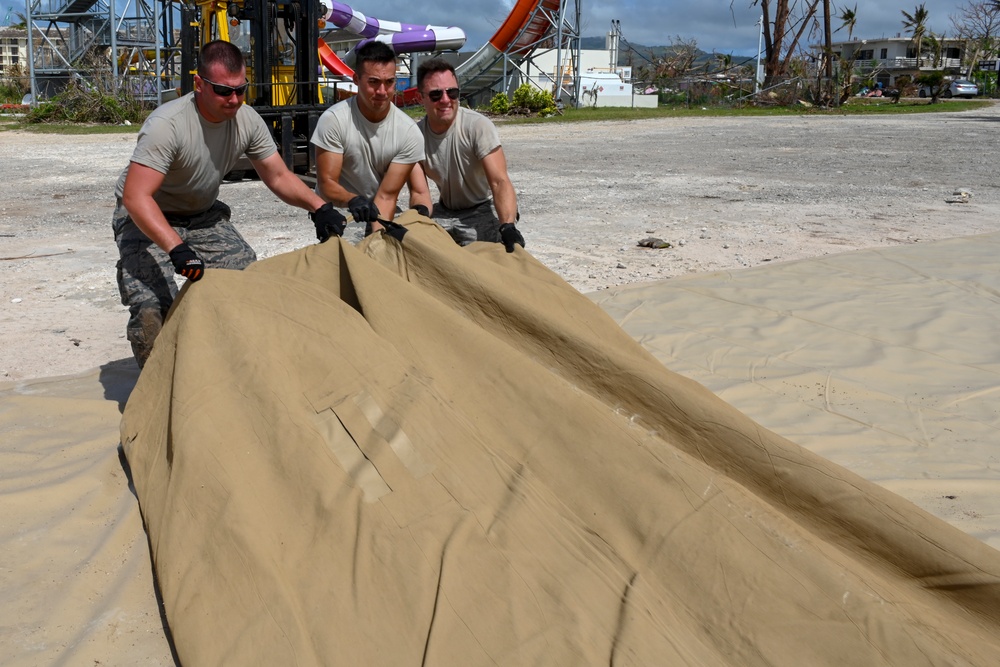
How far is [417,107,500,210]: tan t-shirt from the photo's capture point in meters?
4.52

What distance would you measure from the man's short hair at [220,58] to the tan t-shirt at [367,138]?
2.51 ft

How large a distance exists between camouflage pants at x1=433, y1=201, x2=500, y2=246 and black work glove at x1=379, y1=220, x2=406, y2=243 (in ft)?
4.44

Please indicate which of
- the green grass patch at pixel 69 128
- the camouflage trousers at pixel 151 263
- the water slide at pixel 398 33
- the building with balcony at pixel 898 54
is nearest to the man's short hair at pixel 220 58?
the camouflage trousers at pixel 151 263

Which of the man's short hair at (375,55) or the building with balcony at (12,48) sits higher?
the building with balcony at (12,48)

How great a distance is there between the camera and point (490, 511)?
2.34 metres

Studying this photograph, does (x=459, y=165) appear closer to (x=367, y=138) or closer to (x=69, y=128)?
(x=367, y=138)

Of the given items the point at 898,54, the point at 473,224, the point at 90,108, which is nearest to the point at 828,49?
the point at 90,108

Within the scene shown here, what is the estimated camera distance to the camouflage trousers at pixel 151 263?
3855 mm

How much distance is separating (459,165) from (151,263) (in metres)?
1.61

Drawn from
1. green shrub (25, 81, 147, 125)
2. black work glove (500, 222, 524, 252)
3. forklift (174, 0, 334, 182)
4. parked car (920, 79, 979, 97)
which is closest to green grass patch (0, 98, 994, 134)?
green shrub (25, 81, 147, 125)

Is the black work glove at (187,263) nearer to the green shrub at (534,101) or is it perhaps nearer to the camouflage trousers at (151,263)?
the camouflage trousers at (151,263)

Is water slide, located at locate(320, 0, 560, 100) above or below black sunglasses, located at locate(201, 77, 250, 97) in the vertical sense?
above

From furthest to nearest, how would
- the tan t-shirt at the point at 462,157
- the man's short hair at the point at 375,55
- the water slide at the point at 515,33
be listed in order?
the water slide at the point at 515,33, the tan t-shirt at the point at 462,157, the man's short hair at the point at 375,55

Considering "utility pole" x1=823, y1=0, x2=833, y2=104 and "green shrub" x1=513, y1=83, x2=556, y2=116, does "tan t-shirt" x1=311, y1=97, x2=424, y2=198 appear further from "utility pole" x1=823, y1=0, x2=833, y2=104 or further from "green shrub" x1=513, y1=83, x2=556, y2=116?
"utility pole" x1=823, y1=0, x2=833, y2=104
